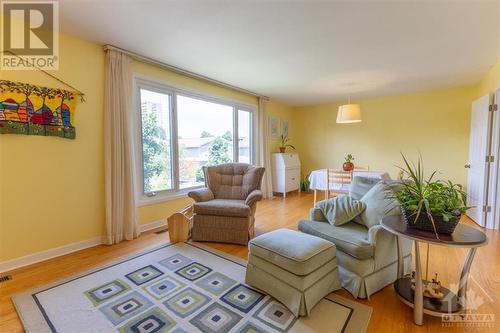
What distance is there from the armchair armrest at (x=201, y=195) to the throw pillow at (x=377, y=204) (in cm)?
176

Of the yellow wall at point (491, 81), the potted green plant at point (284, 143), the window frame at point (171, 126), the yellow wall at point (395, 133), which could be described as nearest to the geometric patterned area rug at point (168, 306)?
the window frame at point (171, 126)

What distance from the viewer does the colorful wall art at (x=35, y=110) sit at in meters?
2.07

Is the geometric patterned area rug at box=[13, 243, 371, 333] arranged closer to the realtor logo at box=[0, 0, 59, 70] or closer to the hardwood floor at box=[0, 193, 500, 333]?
the hardwood floor at box=[0, 193, 500, 333]

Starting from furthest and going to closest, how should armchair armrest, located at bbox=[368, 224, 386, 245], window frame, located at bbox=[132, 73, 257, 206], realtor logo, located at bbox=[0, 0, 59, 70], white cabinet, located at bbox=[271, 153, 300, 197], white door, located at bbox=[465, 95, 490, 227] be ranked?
white cabinet, located at bbox=[271, 153, 300, 197]
white door, located at bbox=[465, 95, 490, 227]
window frame, located at bbox=[132, 73, 257, 206]
realtor logo, located at bbox=[0, 0, 59, 70]
armchair armrest, located at bbox=[368, 224, 386, 245]

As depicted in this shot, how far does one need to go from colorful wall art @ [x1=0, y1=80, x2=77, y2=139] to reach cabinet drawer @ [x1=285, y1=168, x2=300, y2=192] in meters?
4.11

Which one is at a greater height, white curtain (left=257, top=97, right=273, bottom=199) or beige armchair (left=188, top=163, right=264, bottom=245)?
white curtain (left=257, top=97, right=273, bottom=199)

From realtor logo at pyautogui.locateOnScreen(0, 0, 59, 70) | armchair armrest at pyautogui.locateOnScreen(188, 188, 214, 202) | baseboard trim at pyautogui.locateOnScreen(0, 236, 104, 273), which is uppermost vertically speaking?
realtor logo at pyautogui.locateOnScreen(0, 0, 59, 70)

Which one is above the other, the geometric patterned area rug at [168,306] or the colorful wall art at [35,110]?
the colorful wall art at [35,110]

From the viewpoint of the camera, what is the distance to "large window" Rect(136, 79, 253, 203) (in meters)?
3.24

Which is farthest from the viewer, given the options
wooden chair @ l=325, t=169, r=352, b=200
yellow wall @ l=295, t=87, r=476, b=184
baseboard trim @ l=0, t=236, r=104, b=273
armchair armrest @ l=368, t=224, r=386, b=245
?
yellow wall @ l=295, t=87, r=476, b=184

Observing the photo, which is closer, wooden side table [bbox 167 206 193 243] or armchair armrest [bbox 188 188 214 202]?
wooden side table [bbox 167 206 193 243]

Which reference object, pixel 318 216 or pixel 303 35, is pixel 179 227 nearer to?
pixel 318 216

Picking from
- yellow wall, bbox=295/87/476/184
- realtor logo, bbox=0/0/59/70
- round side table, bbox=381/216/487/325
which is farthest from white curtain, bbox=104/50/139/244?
yellow wall, bbox=295/87/476/184

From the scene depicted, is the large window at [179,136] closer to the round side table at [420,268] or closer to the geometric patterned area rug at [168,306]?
the geometric patterned area rug at [168,306]
